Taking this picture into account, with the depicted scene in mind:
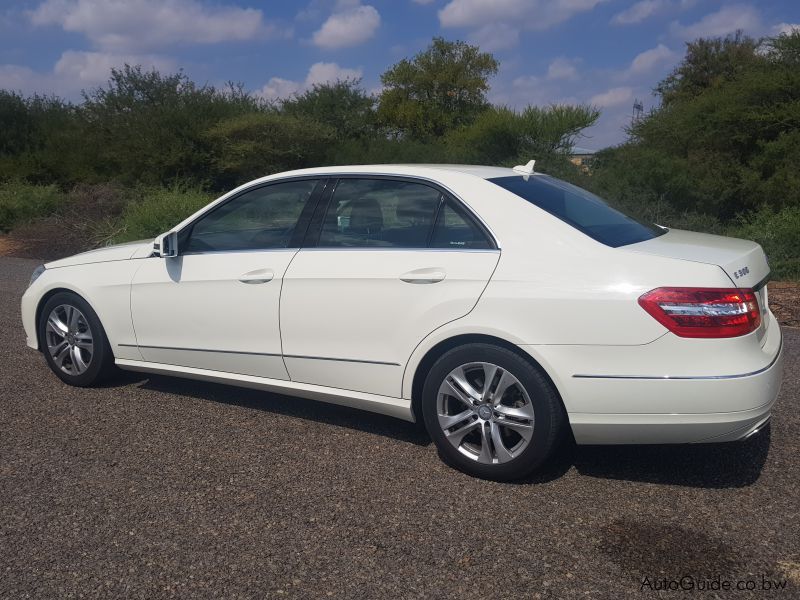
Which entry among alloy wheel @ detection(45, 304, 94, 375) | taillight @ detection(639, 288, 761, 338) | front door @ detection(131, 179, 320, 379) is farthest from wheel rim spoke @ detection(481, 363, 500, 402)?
alloy wheel @ detection(45, 304, 94, 375)

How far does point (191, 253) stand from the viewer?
523 cm

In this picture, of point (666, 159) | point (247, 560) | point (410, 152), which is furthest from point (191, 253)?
point (410, 152)

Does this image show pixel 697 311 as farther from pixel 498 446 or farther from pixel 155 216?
pixel 155 216

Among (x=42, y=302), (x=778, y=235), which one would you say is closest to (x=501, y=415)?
(x=42, y=302)

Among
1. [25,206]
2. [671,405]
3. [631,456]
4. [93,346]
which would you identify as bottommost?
[631,456]

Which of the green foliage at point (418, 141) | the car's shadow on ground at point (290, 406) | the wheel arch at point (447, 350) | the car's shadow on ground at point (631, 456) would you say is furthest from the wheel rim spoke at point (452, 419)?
the green foliage at point (418, 141)

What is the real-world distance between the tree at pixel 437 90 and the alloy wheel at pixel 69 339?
25.2m

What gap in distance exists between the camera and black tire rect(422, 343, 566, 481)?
3891mm

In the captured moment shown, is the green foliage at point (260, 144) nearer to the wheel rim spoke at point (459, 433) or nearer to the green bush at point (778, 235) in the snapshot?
the green bush at point (778, 235)

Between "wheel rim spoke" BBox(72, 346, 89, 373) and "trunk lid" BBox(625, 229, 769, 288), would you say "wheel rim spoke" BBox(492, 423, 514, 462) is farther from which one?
"wheel rim spoke" BBox(72, 346, 89, 373)

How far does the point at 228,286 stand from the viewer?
4.93m

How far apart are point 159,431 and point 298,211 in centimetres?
162

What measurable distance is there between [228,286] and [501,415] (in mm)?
1947

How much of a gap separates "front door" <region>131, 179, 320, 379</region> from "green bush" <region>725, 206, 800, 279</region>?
8803mm
